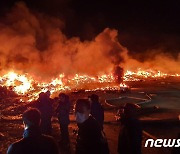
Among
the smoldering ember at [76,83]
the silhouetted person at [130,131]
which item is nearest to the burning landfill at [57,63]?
the smoldering ember at [76,83]

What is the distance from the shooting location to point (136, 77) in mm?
40719

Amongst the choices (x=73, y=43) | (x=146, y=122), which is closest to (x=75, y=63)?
(x=73, y=43)

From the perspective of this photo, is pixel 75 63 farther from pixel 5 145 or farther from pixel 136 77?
pixel 5 145

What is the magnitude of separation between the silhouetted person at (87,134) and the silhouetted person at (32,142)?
539 mm

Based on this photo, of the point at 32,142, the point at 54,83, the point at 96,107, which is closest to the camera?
the point at 32,142

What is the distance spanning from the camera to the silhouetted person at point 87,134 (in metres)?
3.90

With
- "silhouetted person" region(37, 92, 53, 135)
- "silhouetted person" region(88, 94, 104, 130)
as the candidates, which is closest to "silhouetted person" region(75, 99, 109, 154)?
"silhouetted person" region(88, 94, 104, 130)

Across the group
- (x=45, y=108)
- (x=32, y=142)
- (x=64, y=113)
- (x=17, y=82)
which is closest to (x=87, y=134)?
(x=32, y=142)

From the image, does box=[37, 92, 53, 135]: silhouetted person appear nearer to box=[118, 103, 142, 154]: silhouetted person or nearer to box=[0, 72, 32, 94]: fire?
box=[118, 103, 142, 154]: silhouetted person

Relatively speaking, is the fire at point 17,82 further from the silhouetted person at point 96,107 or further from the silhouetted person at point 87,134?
the silhouetted person at point 87,134

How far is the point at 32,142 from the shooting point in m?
3.48

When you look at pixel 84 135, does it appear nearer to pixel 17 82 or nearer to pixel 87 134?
pixel 87 134

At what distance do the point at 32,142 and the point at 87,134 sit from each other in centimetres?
80

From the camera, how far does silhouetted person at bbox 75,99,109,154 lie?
3.90m
